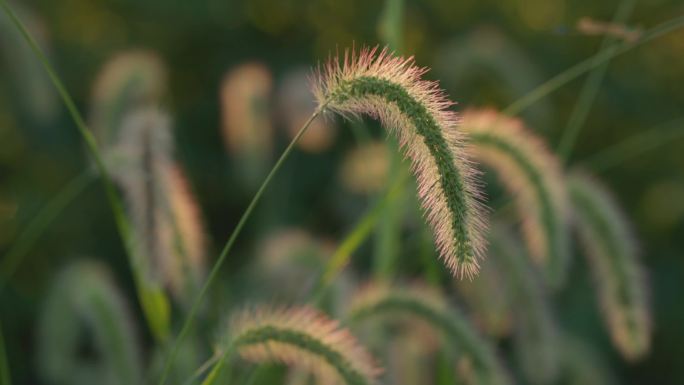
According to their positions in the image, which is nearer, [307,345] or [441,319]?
[307,345]

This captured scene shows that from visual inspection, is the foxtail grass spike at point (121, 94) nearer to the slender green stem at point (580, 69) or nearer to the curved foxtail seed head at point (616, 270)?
the slender green stem at point (580, 69)

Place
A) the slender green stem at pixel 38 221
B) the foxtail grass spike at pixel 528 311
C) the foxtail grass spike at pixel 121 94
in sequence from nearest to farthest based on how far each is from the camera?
1. the slender green stem at pixel 38 221
2. the foxtail grass spike at pixel 528 311
3. the foxtail grass spike at pixel 121 94

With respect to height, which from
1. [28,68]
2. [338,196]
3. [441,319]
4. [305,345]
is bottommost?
[305,345]

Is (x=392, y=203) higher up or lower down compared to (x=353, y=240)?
higher up

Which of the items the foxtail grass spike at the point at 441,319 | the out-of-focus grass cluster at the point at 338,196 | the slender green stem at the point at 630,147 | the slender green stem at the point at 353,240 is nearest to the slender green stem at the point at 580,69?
the out-of-focus grass cluster at the point at 338,196

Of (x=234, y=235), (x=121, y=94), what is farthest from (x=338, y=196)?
(x=234, y=235)

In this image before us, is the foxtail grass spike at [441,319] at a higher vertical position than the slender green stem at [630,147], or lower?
lower

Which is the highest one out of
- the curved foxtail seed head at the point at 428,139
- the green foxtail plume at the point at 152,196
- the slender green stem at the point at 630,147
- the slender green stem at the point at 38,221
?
the slender green stem at the point at 630,147

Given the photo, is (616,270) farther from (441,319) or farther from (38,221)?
(38,221)
